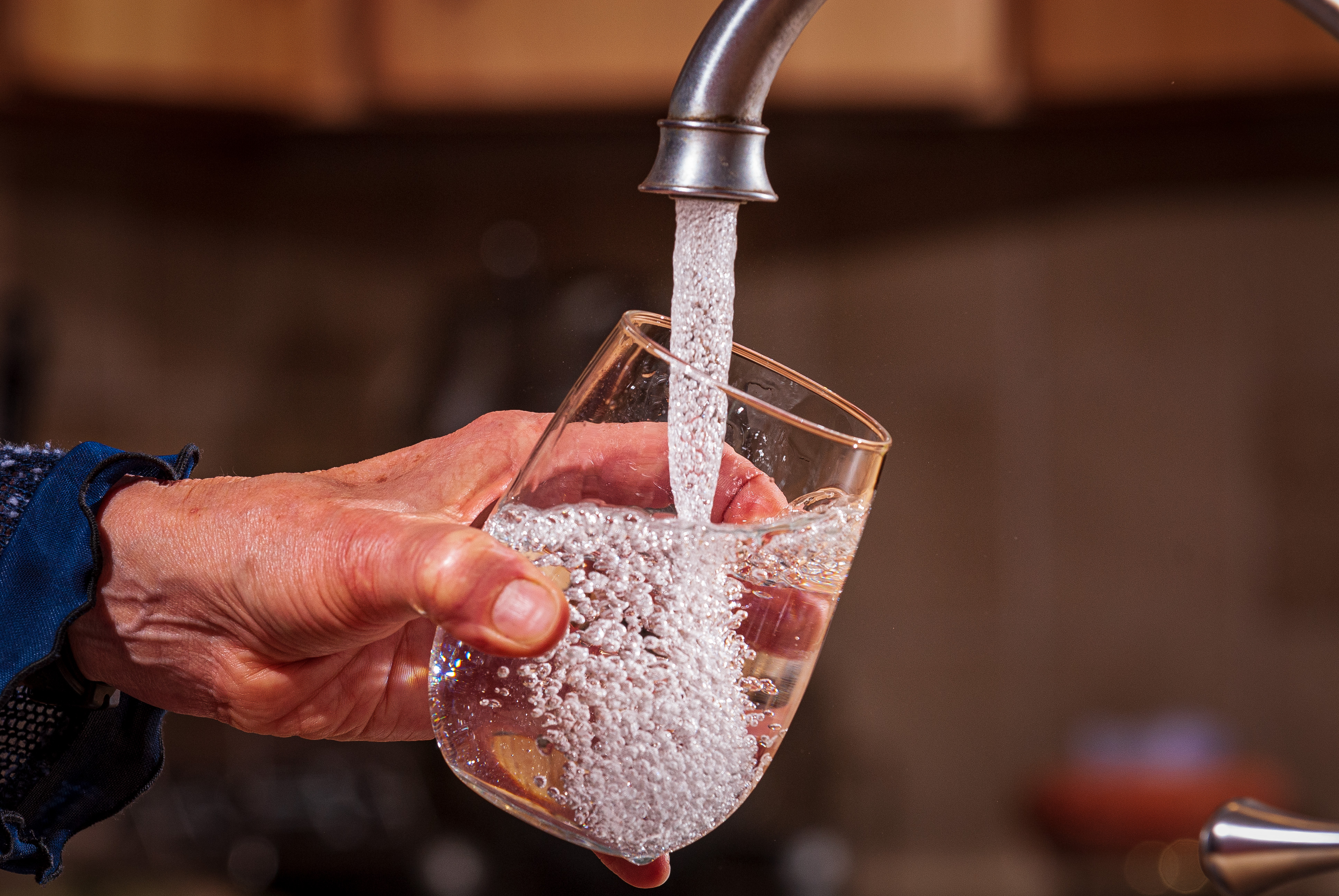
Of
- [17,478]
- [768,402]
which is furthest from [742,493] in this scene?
[17,478]

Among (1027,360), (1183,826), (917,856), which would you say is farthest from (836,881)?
(1027,360)

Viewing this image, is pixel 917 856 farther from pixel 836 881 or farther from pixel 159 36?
pixel 159 36

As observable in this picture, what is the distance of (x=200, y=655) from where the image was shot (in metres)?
0.50

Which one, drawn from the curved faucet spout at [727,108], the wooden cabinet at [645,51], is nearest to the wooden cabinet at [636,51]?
the wooden cabinet at [645,51]

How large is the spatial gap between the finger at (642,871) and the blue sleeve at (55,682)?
0.21 meters

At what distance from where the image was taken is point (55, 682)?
0.55 meters

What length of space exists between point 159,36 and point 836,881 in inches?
40.8

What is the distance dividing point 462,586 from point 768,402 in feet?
0.43

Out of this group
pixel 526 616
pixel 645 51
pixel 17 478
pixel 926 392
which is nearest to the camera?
pixel 526 616

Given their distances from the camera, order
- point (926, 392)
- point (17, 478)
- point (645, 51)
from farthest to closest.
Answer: point (926, 392) < point (645, 51) < point (17, 478)

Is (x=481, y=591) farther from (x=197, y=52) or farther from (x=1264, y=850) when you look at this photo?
(x=197, y=52)

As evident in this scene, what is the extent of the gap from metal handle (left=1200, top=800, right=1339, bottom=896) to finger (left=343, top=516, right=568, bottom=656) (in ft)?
0.71

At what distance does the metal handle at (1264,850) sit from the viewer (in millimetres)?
387

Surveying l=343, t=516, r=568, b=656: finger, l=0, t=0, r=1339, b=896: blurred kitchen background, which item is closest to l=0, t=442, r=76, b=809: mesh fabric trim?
l=343, t=516, r=568, b=656: finger
